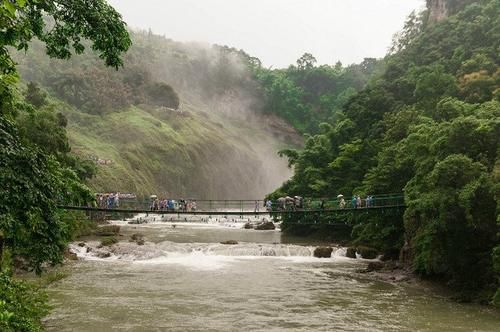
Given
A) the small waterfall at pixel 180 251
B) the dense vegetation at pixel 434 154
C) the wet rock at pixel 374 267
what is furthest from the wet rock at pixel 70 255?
the dense vegetation at pixel 434 154

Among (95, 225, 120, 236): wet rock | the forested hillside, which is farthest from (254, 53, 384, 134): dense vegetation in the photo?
(95, 225, 120, 236): wet rock

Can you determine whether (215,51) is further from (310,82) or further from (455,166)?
(455,166)

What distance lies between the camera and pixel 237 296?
20219mm

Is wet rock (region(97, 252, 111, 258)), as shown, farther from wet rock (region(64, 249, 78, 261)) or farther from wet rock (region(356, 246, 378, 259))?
wet rock (region(356, 246, 378, 259))

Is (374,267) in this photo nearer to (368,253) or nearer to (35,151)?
(368,253)

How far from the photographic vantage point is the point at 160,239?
3675 cm

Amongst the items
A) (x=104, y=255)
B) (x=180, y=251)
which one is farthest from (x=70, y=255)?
(x=180, y=251)

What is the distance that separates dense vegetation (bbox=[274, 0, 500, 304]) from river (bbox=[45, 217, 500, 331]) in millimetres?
2238

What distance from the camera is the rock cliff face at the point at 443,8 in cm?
5894

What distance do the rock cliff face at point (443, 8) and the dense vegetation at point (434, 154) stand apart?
8.62 m

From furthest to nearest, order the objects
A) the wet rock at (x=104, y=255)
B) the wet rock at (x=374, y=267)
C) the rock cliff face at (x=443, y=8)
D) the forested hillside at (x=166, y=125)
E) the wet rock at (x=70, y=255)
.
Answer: the forested hillside at (x=166, y=125) → the rock cliff face at (x=443, y=8) → the wet rock at (x=104, y=255) → the wet rock at (x=70, y=255) → the wet rock at (x=374, y=267)

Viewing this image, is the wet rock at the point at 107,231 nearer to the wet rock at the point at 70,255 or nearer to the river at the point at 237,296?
the river at the point at 237,296

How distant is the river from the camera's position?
16.6 meters

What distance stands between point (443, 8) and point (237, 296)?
5395cm
